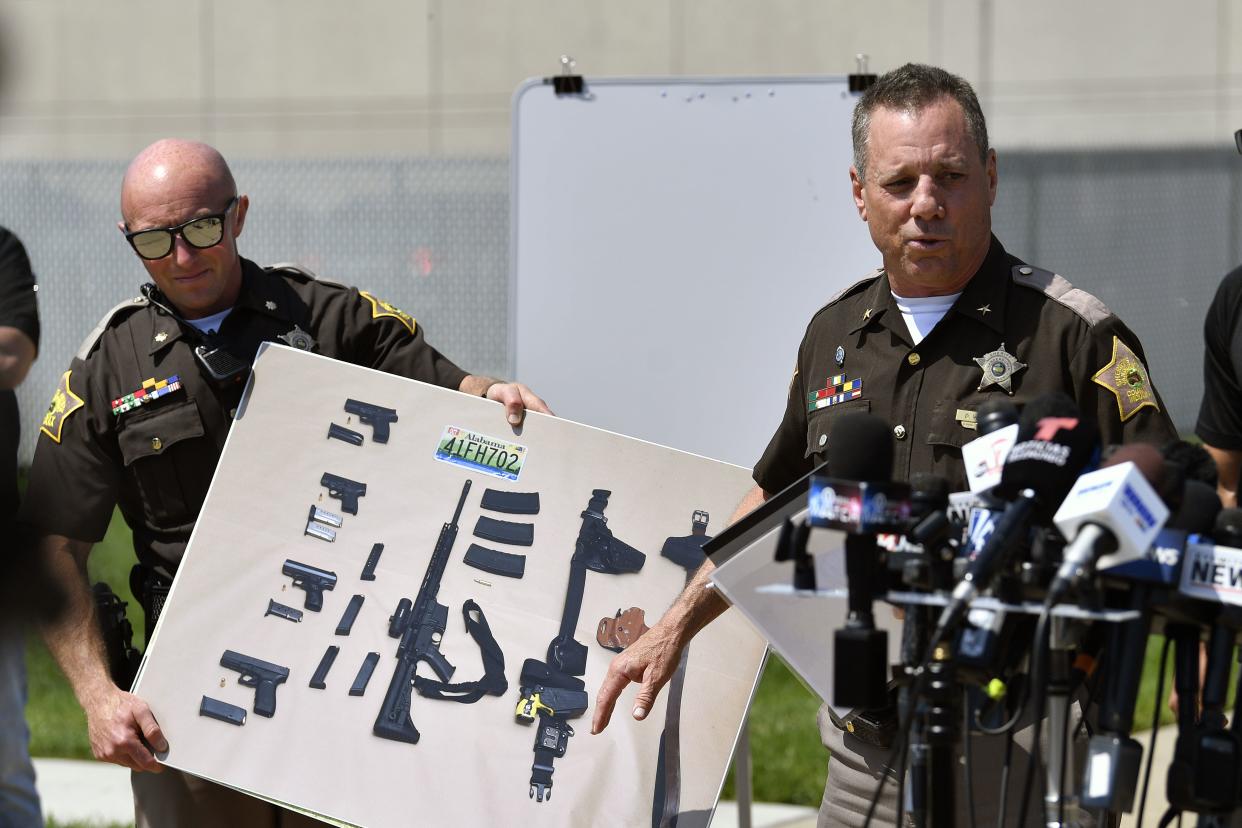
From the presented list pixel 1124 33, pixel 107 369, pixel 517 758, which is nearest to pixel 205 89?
pixel 1124 33

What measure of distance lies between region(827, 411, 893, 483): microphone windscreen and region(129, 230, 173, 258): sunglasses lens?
6.99 ft

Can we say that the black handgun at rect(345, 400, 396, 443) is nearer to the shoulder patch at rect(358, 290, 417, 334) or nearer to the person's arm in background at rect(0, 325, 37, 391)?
the shoulder patch at rect(358, 290, 417, 334)

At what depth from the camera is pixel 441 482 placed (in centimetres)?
371

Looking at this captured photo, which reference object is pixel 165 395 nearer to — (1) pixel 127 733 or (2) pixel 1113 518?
(1) pixel 127 733

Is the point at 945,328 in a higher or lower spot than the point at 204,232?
lower

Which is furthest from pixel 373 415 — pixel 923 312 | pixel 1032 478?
pixel 1032 478

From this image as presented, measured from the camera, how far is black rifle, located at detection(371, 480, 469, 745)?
141 inches

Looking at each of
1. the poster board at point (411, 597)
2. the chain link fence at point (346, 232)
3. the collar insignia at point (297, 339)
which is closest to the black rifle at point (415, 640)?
the poster board at point (411, 597)

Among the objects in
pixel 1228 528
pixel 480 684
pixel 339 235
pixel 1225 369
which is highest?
pixel 339 235

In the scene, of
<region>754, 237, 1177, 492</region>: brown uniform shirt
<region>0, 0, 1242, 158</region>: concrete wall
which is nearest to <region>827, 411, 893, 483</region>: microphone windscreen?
<region>754, 237, 1177, 492</region>: brown uniform shirt

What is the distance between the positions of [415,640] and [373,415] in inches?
22.3

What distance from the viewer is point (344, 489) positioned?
373cm

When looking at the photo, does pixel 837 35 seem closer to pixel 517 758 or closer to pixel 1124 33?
pixel 1124 33

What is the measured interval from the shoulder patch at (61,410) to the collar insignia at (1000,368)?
2.21 metres
